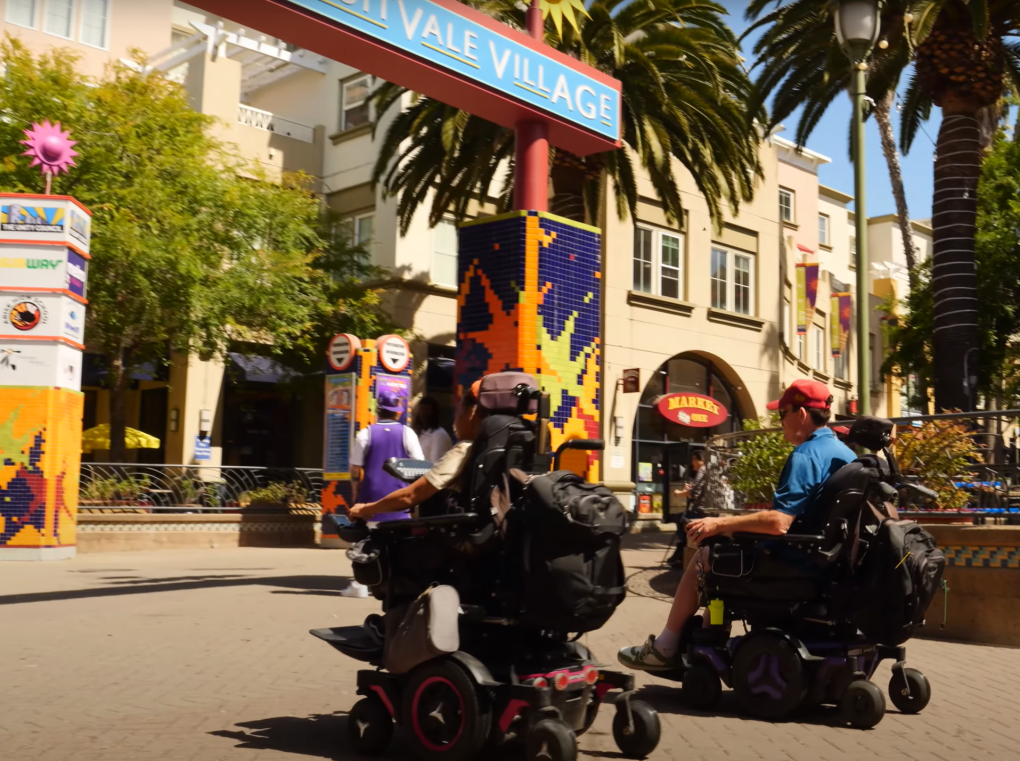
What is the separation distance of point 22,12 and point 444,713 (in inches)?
1155

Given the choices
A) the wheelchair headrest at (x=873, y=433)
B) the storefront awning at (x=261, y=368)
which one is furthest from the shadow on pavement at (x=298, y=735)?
the storefront awning at (x=261, y=368)

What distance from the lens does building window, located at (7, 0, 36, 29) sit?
2870 cm

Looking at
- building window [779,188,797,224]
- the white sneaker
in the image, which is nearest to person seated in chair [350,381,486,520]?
the white sneaker

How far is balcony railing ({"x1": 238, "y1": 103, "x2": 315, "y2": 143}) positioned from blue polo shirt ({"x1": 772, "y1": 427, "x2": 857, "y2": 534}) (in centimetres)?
2546

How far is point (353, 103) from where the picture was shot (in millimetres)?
30203

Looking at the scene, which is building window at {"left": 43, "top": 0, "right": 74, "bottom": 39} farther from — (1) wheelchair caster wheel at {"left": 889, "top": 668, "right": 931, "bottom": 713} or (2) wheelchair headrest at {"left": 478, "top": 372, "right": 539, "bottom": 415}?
(1) wheelchair caster wheel at {"left": 889, "top": 668, "right": 931, "bottom": 713}

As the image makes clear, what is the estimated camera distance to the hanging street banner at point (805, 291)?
122 feet

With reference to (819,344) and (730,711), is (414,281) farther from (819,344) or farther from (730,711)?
(730,711)

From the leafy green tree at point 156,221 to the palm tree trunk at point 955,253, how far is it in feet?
42.3

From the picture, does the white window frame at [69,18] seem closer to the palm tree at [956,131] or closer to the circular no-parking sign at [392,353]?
the circular no-parking sign at [392,353]

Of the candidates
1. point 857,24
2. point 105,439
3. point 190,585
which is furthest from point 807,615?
point 105,439

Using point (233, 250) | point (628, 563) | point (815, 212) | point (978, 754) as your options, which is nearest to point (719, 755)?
point (978, 754)

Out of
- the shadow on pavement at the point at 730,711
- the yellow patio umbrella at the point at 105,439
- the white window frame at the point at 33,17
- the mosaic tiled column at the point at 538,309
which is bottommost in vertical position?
the shadow on pavement at the point at 730,711

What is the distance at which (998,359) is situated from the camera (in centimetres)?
2553
